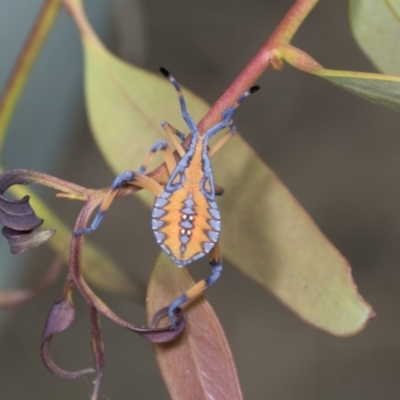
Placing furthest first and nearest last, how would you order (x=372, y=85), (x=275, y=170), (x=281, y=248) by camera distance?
(x=275, y=170) → (x=281, y=248) → (x=372, y=85)

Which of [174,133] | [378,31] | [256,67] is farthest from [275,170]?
[256,67]

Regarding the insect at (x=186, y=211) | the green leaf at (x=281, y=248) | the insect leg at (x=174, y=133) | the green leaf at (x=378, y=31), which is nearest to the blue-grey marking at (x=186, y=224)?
the insect at (x=186, y=211)

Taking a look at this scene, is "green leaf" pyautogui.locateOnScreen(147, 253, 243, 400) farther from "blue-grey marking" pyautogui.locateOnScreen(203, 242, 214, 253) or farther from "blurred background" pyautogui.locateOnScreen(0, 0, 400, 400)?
"blurred background" pyautogui.locateOnScreen(0, 0, 400, 400)

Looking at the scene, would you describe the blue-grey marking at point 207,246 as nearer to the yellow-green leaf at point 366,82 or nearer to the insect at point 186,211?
the insect at point 186,211

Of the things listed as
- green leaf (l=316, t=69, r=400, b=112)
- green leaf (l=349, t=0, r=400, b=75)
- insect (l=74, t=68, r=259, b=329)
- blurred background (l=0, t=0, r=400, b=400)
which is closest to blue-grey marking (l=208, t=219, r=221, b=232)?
insect (l=74, t=68, r=259, b=329)

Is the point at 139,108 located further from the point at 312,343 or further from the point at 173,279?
the point at 312,343

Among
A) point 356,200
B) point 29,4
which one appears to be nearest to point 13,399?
point 29,4

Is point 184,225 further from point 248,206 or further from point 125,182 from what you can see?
point 248,206
